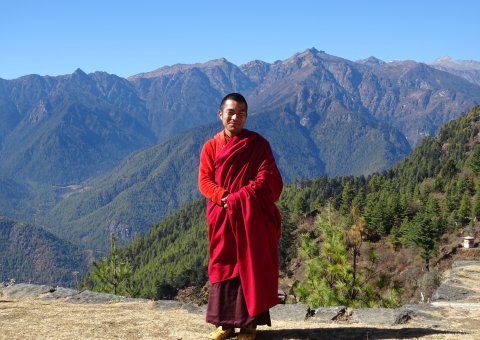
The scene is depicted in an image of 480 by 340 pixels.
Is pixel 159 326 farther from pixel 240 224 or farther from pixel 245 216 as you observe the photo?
pixel 245 216

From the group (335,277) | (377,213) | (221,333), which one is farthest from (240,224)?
(377,213)

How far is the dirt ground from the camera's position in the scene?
9688 millimetres

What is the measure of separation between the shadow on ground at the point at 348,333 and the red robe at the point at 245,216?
97cm

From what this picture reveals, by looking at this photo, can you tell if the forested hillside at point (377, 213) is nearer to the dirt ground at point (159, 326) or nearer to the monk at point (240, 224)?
the dirt ground at point (159, 326)

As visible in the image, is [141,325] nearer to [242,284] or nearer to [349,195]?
[242,284]

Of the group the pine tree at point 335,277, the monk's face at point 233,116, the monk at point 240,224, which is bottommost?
the pine tree at point 335,277

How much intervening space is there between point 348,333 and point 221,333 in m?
2.45

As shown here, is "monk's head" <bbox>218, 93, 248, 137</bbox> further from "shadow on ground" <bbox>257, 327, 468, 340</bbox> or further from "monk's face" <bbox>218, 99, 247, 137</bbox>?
"shadow on ground" <bbox>257, 327, 468, 340</bbox>

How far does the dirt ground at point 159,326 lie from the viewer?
31.8 ft

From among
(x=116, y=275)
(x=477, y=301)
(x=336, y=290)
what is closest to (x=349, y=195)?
(x=116, y=275)

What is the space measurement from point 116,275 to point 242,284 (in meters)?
31.7

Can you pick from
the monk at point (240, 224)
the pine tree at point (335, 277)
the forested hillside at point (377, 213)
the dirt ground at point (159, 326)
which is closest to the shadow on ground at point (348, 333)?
the dirt ground at point (159, 326)

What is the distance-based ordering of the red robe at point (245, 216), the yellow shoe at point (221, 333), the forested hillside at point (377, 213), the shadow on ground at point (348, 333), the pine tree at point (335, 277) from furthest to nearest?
the forested hillside at point (377, 213) < the pine tree at point (335, 277) < the shadow on ground at point (348, 333) < the yellow shoe at point (221, 333) < the red robe at point (245, 216)

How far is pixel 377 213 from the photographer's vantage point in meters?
80.2
